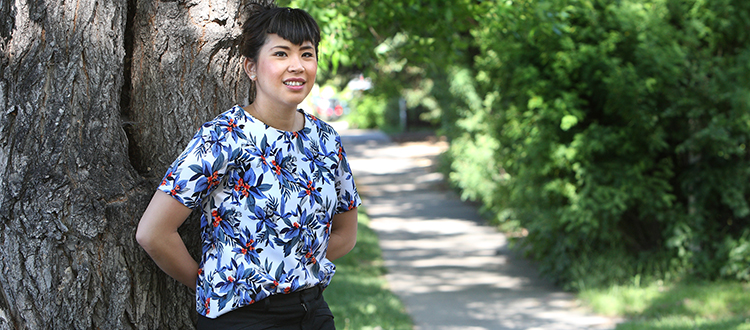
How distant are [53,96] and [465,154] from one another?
29.6 ft

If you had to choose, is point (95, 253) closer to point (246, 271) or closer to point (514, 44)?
point (246, 271)

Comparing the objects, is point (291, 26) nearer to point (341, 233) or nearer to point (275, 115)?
point (275, 115)

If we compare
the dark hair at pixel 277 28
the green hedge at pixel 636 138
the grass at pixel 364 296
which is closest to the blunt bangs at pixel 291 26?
the dark hair at pixel 277 28

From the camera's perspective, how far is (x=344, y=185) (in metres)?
2.45

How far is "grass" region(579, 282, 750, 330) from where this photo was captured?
5.64 meters

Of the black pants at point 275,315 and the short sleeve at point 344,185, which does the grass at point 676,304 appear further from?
the black pants at point 275,315

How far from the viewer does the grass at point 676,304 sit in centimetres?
564

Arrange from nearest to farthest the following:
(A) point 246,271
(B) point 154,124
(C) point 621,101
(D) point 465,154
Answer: (A) point 246,271, (B) point 154,124, (C) point 621,101, (D) point 465,154

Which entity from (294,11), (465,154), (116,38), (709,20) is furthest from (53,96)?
(465,154)

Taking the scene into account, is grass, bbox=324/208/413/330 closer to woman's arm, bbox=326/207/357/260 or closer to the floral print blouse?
woman's arm, bbox=326/207/357/260

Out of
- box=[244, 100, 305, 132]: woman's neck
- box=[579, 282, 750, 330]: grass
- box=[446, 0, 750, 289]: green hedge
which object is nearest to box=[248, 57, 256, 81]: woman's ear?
box=[244, 100, 305, 132]: woman's neck

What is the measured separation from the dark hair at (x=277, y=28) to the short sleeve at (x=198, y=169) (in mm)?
335

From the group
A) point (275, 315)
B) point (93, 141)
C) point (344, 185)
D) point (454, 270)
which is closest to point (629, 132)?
point (454, 270)

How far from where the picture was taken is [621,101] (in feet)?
21.3
